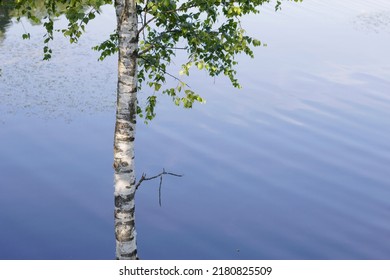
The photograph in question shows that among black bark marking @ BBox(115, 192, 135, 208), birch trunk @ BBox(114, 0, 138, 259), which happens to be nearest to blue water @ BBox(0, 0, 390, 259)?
birch trunk @ BBox(114, 0, 138, 259)

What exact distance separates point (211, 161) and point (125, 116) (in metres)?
22.8

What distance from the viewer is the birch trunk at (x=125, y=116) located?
12.0m

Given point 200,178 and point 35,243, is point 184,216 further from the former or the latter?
point 35,243

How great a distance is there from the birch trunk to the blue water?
1354 cm

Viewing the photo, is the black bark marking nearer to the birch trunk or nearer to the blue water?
the birch trunk

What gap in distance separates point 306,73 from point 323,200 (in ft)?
75.1

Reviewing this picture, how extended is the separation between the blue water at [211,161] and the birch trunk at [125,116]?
44.4 ft

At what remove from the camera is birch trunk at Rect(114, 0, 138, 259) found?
39.4 feet

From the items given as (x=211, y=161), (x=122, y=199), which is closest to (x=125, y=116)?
(x=122, y=199)

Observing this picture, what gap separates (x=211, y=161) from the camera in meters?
34.8

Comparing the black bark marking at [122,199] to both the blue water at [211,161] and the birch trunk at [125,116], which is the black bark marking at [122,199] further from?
the blue water at [211,161]

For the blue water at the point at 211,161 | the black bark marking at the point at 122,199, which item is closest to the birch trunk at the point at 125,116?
the black bark marking at the point at 122,199

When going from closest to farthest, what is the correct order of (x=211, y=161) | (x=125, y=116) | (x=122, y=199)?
1. (x=125, y=116)
2. (x=122, y=199)
3. (x=211, y=161)

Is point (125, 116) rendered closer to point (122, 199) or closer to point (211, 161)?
point (122, 199)
